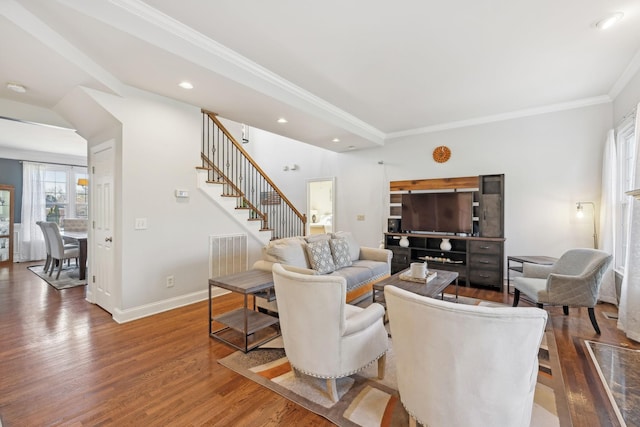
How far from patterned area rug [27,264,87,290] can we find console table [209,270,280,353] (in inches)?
136

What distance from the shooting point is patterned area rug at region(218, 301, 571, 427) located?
1806 mm

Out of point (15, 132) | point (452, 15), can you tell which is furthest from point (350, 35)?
point (15, 132)

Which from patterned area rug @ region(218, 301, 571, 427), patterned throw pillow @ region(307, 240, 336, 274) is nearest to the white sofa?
patterned throw pillow @ region(307, 240, 336, 274)

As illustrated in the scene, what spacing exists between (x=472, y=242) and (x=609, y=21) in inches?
124

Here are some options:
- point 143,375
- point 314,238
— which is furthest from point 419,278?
point 143,375

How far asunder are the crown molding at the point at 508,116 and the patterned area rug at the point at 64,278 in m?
6.40

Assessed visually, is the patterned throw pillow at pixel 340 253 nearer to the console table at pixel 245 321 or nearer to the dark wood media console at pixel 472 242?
the console table at pixel 245 321

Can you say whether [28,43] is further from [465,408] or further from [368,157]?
[368,157]

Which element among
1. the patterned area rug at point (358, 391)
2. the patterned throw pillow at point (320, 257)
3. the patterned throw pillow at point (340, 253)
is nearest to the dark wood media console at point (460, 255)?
the patterned throw pillow at point (340, 253)

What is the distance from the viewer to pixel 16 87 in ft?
9.92

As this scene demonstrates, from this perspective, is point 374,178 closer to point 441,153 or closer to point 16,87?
point 441,153

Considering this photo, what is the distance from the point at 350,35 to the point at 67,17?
2.20 metres

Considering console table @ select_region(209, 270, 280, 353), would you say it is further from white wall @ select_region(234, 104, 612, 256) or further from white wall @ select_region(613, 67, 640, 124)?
white wall @ select_region(613, 67, 640, 124)

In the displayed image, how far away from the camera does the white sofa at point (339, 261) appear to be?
11.5 ft
